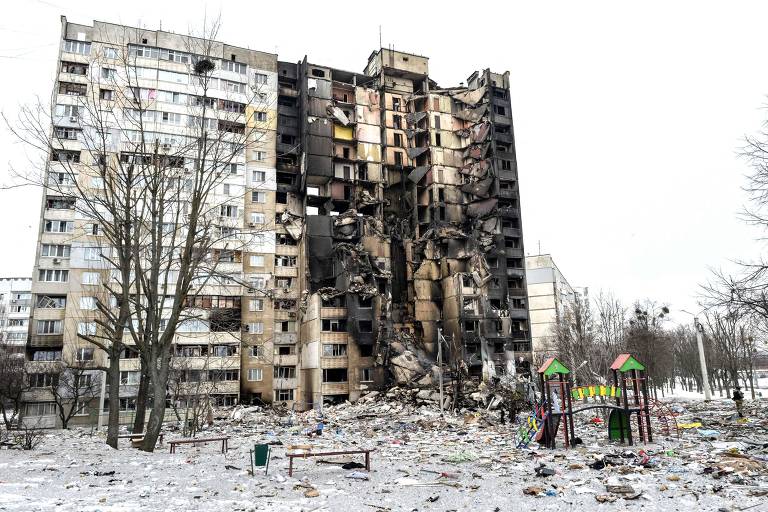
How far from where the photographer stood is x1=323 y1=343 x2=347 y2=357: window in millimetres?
47906

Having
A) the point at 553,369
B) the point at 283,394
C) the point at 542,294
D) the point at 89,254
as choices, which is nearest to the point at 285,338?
the point at 283,394

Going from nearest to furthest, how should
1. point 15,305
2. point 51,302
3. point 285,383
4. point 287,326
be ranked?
point 51,302, point 285,383, point 287,326, point 15,305

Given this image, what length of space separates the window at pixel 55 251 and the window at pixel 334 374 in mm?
25453

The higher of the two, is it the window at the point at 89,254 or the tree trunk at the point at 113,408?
the window at the point at 89,254

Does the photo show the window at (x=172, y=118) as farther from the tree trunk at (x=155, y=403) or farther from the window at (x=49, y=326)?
the tree trunk at (x=155, y=403)

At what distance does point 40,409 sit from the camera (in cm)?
4256

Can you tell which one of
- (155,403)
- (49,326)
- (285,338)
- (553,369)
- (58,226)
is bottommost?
(155,403)

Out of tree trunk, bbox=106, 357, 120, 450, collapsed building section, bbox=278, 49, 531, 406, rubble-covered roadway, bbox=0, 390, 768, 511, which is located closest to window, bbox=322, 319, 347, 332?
collapsed building section, bbox=278, 49, 531, 406

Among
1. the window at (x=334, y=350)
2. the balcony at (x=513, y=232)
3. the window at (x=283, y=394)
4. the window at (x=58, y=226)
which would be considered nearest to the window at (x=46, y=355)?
the window at (x=58, y=226)

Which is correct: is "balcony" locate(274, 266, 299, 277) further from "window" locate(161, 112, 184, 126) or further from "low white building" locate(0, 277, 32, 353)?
"low white building" locate(0, 277, 32, 353)

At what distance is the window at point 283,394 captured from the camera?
4964 cm

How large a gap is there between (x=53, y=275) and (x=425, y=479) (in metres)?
45.7

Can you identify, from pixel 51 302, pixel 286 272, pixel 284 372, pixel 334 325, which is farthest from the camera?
pixel 286 272

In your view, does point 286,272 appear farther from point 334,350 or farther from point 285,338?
point 334,350
